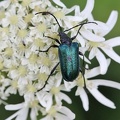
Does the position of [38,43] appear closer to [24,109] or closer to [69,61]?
[69,61]

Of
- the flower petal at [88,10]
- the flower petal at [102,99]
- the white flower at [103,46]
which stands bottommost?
the flower petal at [102,99]

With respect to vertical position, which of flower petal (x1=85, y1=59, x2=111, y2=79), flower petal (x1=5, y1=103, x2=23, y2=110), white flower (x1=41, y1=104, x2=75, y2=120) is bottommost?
white flower (x1=41, y1=104, x2=75, y2=120)

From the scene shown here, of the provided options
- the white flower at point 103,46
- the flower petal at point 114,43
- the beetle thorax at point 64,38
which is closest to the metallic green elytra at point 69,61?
the beetle thorax at point 64,38

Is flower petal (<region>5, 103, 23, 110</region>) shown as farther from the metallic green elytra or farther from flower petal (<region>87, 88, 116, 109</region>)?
the metallic green elytra

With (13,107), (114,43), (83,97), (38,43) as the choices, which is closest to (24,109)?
(13,107)

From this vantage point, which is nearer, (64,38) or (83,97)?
(64,38)

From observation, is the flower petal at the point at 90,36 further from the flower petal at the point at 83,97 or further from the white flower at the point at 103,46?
the flower petal at the point at 83,97

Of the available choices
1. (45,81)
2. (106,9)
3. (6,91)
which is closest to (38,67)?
(45,81)

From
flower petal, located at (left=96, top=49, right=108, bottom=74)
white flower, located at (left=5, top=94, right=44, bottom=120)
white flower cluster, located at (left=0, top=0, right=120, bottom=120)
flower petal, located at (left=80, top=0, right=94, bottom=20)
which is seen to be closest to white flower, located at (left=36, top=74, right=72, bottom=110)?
white flower cluster, located at (left=0, top=0, right=120, bottom=120)
